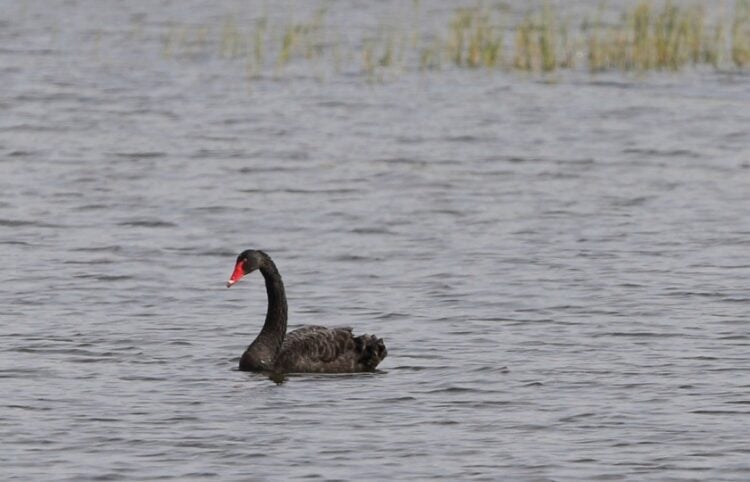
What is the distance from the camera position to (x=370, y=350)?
50.9ft

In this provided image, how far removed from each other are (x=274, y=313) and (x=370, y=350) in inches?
41.7

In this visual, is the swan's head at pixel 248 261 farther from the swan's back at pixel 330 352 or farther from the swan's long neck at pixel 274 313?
the swan's back at pixel 330 352

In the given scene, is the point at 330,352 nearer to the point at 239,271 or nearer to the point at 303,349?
the point at 303,349

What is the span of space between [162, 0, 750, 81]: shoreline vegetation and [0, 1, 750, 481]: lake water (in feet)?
1.96

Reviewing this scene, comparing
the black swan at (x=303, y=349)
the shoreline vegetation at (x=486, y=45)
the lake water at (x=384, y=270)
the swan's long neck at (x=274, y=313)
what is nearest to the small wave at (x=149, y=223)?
the lake water at (x=384, y=270)

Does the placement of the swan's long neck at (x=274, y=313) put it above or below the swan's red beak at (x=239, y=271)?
below

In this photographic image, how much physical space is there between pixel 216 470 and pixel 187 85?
83.6 ft

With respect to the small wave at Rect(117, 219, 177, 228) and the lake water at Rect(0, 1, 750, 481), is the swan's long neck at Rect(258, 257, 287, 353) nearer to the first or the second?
the lake water at Rect(0, 1, 750, 481)

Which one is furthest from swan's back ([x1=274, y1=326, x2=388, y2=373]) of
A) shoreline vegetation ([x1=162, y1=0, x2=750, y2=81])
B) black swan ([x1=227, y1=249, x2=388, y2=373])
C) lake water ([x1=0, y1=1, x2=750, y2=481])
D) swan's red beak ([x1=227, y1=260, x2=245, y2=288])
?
shoreline vegetation ([x1=162, y1=0, x2=750, y2=81])

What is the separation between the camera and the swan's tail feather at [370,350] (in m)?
15.5

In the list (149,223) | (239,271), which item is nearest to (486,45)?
(149,223)

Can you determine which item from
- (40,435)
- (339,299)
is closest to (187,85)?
(339,299)

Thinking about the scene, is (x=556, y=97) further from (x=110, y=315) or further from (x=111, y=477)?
(x=111, y=477)

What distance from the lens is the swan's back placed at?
15562 millimetres
